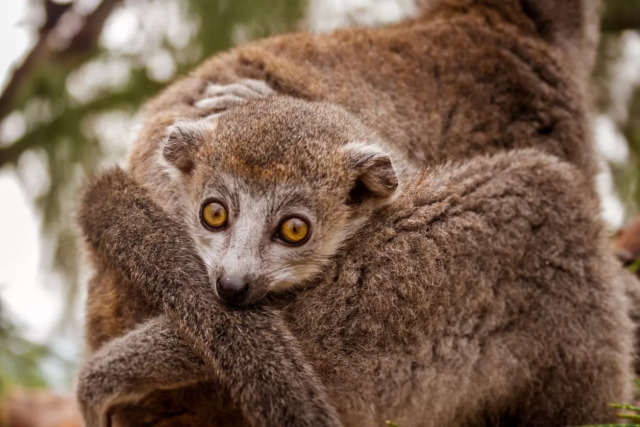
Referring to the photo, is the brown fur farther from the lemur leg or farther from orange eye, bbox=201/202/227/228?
the lemur leg

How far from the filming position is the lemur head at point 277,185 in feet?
12.6

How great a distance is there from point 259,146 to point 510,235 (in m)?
1.27

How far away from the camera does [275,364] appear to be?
331 centimetres

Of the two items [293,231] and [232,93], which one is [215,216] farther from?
[232,93]

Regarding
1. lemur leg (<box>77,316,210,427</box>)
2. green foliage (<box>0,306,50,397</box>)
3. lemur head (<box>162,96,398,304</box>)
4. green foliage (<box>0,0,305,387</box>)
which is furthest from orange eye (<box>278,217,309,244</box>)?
green foliage (<box>0,0,305,387</box>)

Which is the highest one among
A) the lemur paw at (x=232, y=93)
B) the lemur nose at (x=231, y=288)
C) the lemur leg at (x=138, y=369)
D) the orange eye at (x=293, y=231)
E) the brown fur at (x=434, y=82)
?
the brown fur at (x=434, y=82)

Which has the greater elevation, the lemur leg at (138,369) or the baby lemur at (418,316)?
the baby lemur at (418,316)

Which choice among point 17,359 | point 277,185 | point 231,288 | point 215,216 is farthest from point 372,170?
point 17,359

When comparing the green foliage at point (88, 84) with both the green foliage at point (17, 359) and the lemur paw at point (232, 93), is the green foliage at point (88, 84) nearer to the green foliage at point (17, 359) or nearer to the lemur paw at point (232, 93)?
the green foliage at point (17, 359)

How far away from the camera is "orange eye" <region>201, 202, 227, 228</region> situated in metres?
3.93

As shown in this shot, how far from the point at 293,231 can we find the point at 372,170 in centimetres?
47

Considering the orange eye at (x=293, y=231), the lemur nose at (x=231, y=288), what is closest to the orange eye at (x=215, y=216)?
the orange eye at (x=293, y=231)

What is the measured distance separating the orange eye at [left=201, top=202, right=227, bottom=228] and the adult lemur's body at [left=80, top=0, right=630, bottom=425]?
0.69 ft

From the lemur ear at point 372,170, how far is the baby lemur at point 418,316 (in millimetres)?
111
